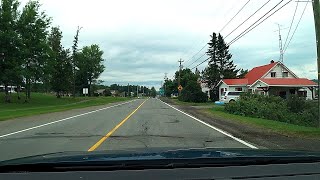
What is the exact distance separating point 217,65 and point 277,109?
55.1 meters

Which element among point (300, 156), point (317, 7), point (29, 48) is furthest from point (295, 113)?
point (29, 48)

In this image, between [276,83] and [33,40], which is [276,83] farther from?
[33,40]

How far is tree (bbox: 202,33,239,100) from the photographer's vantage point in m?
85.2

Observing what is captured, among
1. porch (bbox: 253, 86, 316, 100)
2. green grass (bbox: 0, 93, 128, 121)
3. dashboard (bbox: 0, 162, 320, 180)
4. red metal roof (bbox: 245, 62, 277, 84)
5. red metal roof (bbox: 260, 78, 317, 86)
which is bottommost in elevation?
green grass (bbox: 0, 93, 128, 121)

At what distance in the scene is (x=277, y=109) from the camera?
3256 cm

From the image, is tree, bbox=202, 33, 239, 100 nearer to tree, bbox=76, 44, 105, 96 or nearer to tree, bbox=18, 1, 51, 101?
A: tree, bbox=18, 1, 51, 101

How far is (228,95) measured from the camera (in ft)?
175

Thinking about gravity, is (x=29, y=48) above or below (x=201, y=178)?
above

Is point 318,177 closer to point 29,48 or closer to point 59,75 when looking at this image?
point 29,48

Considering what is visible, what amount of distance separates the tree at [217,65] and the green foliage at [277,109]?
48224 millimetres

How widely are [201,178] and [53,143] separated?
10954 mm

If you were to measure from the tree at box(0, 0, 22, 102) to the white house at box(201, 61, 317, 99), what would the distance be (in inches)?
1328

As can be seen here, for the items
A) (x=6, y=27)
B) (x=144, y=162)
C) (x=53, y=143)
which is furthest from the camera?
(x=6, y=27)

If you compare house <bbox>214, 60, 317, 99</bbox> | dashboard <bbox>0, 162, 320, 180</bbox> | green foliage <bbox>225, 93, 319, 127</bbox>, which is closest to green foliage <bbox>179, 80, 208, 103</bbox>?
house <bbox>214, 60, 317, 99</bbox>
